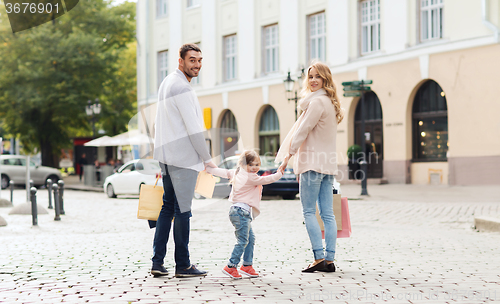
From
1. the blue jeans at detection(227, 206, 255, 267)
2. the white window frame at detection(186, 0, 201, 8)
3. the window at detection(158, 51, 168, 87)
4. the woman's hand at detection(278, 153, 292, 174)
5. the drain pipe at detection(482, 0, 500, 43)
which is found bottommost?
the blue jeans at detection(227, 206, 255, 267)

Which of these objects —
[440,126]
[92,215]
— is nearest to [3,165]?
[92,215]

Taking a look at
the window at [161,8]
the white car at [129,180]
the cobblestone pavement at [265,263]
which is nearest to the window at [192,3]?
the window at [161,8]

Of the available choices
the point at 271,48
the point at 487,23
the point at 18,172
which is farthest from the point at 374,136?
the point at 18,172

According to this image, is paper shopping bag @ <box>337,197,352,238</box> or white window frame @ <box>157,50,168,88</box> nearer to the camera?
paper shopping bag @ <box>337,197,352,238</box>

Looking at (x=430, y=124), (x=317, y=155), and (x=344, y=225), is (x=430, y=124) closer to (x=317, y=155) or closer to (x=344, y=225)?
(x=344, y=225)

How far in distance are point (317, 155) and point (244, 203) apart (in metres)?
0.80

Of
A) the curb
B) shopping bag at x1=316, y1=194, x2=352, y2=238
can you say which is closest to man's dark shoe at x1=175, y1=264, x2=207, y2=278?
shopping bag at x1=316, y1=194, x2=352, y2=238

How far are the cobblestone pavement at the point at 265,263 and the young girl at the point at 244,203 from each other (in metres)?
0.17

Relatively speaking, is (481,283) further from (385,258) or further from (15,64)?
(15,64)

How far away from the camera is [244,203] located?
17.7 ft

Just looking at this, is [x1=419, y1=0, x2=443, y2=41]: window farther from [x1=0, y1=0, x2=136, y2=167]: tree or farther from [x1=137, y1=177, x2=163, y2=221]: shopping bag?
[x1=0, y1=0, x2=136, y2=167]: tree

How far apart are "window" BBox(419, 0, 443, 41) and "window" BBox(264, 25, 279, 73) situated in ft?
26.4

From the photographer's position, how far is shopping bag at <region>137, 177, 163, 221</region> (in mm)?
5312

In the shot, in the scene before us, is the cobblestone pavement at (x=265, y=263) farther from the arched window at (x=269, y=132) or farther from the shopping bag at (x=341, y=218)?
the arched window at (x=269, y=132)
